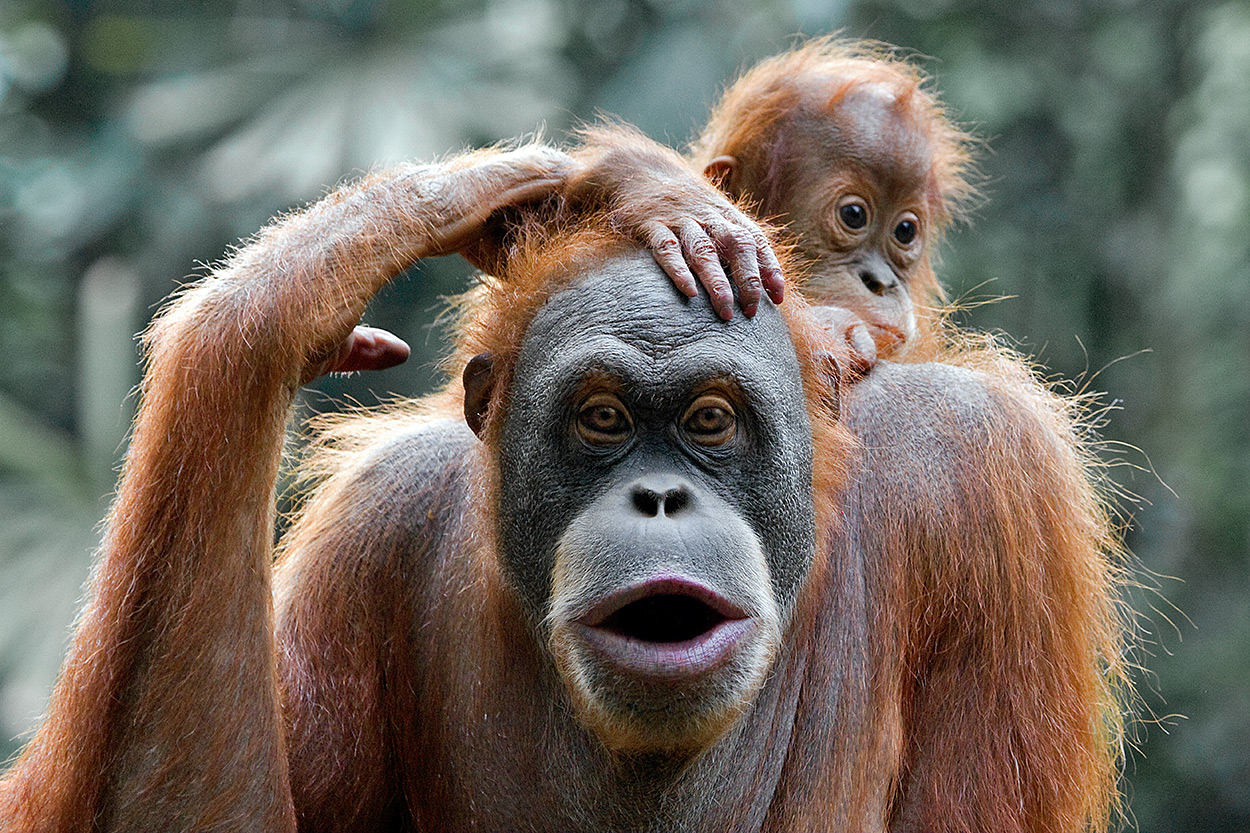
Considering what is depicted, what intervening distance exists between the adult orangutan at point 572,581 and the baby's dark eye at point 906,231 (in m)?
0.77

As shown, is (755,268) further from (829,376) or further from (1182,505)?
(1182,505)

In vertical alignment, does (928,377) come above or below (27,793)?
above

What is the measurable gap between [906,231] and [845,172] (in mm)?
237

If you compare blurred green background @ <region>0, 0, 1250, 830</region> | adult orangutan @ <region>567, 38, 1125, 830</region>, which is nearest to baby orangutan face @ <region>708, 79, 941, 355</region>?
adult orangutan @ <region>567, 38, 1125, 830</region>

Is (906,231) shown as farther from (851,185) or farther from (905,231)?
(851,185)

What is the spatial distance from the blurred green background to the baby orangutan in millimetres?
2547

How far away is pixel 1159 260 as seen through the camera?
6.39m

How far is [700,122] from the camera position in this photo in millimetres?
5836

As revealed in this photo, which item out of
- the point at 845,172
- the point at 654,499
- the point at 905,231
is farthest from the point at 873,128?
the point at 654,499

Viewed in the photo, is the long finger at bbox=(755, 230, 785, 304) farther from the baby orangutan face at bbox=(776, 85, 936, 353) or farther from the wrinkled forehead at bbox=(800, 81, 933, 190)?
the wrinkled forehead at bbox=(800, 81, 933, 190)

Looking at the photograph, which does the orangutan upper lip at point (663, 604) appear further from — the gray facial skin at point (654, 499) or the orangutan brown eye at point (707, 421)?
the orangutan brown eye at point (707, 421)

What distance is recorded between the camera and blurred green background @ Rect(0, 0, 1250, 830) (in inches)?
231

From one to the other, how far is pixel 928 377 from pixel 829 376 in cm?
24

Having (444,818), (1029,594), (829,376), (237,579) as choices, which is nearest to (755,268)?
(829,376)
